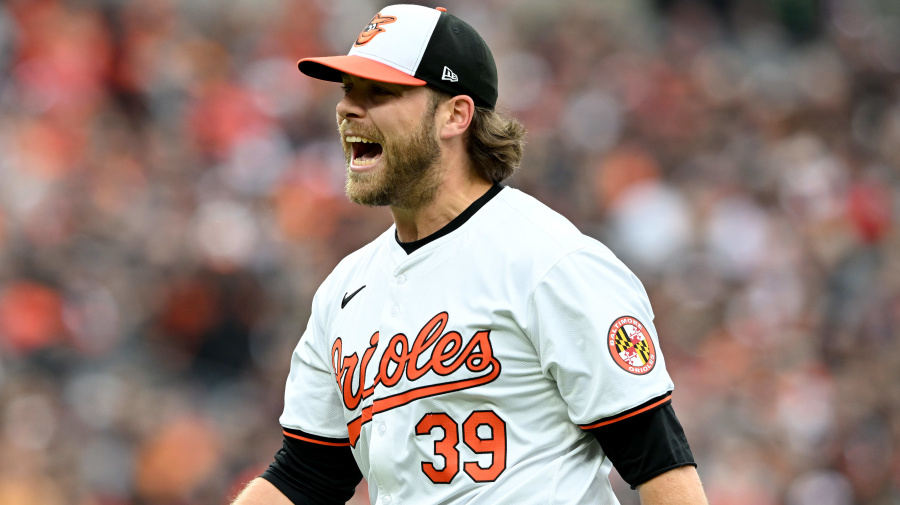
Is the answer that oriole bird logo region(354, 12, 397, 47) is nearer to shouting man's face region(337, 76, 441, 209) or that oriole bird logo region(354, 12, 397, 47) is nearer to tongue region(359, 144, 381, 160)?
shouting man's face region(337, 76, 441, 209)

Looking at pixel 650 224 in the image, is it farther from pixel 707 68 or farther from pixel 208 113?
pixel 208 113

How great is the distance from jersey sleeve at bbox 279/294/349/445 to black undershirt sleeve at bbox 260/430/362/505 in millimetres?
35

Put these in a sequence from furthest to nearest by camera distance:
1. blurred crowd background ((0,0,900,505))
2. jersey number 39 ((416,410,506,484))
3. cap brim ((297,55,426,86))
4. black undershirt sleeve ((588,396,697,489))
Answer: blurred crowd background ((0,0,900,505)) < cap brim ((297,55,426,86)) < jersey number 39 ((416,410,506,484)) < black undershirt sleeve ((588,396,697,489))

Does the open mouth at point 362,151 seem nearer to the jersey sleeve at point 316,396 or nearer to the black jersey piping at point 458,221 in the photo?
the black jersey piping at point 458,221

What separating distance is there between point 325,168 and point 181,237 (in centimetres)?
147

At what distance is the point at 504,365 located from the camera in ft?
8.68

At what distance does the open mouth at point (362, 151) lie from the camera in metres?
2.91

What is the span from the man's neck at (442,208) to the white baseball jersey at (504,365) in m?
0.07

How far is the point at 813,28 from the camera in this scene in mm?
11422

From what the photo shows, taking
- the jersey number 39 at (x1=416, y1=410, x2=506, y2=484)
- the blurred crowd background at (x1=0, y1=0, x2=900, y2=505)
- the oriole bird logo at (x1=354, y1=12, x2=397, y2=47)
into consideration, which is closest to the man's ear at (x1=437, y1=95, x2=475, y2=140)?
the oriole bird logo at (x1=354, y1=12, x2=397, y2=47)

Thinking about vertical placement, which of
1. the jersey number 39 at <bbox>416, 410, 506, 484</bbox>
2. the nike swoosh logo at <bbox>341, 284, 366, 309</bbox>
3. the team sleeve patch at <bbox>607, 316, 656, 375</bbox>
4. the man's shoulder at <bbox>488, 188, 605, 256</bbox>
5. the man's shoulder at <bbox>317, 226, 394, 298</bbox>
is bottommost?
the jersey number 39 at <bbox>416, 410, 506, 484</bbox>

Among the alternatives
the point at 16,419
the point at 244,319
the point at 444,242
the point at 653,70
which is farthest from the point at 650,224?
the point at 444,242

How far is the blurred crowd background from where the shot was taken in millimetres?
6973

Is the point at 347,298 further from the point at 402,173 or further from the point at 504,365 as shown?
the point at 504,365
